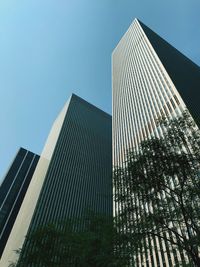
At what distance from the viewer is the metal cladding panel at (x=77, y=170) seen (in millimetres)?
67562

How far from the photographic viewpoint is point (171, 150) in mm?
21531

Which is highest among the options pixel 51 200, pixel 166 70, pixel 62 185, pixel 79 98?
pixel 79 98

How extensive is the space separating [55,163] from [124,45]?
2291 inches

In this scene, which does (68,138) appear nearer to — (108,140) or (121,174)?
(108,140)

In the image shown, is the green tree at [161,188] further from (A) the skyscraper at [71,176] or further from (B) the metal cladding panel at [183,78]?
(A) the skyscraper at [71,176]

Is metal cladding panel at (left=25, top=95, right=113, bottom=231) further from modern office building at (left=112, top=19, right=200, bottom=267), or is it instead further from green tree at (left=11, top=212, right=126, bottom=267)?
green tree at (left=11, top=212, right=126, bottom=267)

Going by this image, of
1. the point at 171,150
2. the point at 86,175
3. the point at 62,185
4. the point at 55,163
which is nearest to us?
the point at 171,150

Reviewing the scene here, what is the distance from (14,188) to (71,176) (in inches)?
1609

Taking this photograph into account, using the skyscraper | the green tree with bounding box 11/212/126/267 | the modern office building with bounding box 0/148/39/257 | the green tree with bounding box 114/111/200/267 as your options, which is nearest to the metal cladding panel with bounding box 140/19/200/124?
the green tree with bounding box 114/111/200/267

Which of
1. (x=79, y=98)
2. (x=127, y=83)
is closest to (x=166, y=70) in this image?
(x=127, y=83)

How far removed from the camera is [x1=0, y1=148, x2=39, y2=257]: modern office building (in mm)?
93875

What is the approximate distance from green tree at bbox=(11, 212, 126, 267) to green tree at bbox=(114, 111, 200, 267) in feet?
4.49

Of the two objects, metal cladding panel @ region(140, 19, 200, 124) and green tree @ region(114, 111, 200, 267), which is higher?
metal cladding panel @ region(140, 19, 200, 124)

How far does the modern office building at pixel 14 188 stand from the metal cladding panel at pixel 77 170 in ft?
111
